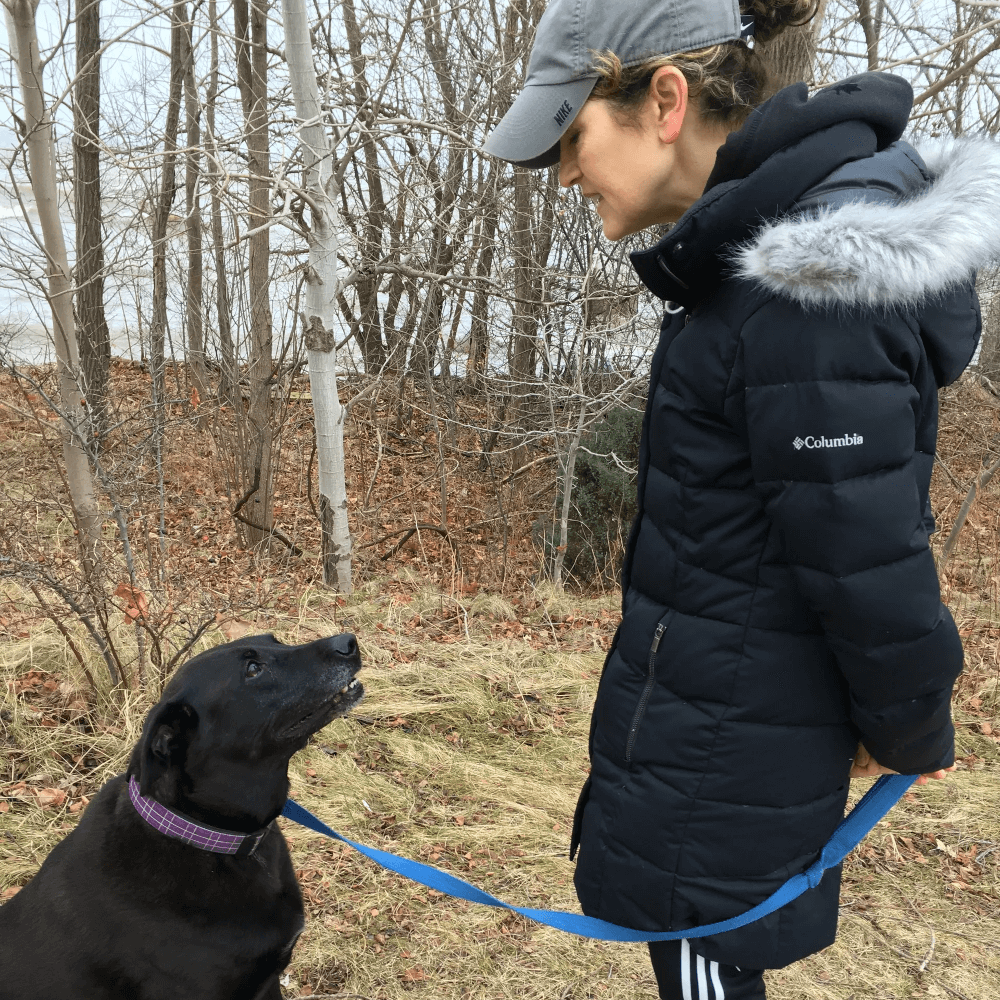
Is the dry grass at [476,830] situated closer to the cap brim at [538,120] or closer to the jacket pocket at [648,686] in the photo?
the jacket pocket at [648,686]

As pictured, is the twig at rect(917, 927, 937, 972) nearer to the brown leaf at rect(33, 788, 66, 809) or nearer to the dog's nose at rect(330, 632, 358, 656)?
the dog's nose at rect(330, 632, 358, 656)

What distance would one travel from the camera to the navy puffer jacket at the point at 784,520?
1.25 m

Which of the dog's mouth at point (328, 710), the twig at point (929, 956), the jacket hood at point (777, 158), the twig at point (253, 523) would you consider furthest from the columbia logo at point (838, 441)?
the twig at point (253, 523)

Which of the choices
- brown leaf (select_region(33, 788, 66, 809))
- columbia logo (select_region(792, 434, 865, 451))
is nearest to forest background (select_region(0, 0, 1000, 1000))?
brown leaf (select_region(33, 788, 66, 809))

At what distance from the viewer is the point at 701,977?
1572 millimetres

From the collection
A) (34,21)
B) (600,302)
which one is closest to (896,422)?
(34,21)

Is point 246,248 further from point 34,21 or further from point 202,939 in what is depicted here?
point 202,939

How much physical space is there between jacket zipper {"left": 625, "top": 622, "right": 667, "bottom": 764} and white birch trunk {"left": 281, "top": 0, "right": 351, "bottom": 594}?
522 cm

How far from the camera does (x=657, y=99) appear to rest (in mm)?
1447

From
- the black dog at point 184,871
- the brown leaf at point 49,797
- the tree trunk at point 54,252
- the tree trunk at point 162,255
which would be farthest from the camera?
the tree trunk at point 162,255

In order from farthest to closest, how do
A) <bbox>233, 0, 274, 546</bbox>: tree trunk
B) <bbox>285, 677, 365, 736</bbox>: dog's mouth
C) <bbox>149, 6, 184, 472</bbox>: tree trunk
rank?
<bbox>233, 0, 274, 546</bbox>: tree trunk → <bbox>149, 6, 184, 472</bbox>: tree trunk → <bbox>285, 677, 365, 736</bbox>: dog's mouth

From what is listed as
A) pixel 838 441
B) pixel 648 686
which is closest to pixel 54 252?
pixel 648 686

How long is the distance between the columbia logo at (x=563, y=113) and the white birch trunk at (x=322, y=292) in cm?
474

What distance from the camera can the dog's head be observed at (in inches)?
83.3
